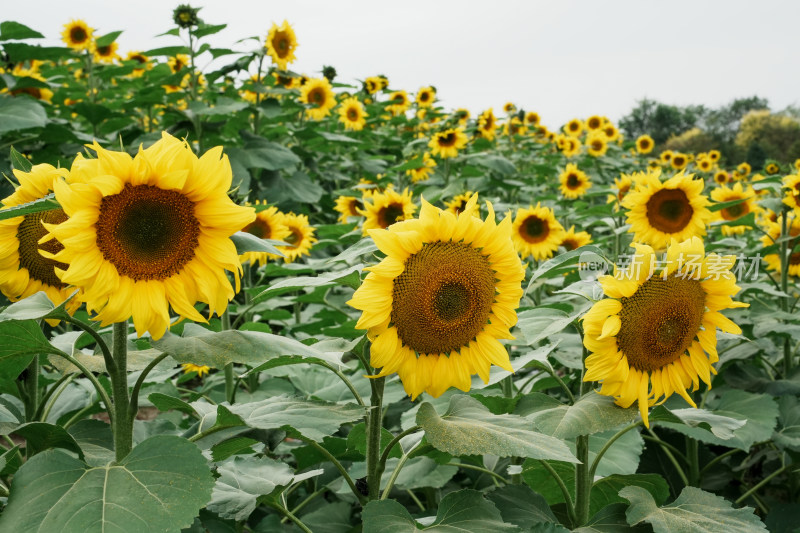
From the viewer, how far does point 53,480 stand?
1331 millimetres

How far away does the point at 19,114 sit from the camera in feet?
12.5

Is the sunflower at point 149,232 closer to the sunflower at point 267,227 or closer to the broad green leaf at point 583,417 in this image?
the broad green leaf at point 583,417

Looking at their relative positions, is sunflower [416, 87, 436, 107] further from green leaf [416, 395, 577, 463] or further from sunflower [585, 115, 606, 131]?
green leaf [416, 395, 577, 463]

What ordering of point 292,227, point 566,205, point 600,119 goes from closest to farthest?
point 292,227, point 566,205, point 600,119

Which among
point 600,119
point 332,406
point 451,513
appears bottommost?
point 451,513

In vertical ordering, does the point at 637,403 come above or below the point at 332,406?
above

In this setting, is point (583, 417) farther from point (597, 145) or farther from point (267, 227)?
point (597, 145)

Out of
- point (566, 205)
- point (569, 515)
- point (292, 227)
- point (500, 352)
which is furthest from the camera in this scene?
point (566, 205)

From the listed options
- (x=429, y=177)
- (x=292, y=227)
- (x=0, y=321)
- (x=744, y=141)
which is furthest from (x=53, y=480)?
(x=744, y=141)

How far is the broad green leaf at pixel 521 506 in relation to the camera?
175 centimetres

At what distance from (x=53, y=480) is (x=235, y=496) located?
0.49 metres

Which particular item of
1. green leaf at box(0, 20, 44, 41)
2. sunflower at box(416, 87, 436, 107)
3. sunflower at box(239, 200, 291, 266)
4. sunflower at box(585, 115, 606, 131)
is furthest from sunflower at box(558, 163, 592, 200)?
green leaf at box(0, 20, 44, 41)

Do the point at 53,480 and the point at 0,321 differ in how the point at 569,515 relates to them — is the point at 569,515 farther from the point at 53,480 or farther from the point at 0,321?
the point at 0,321

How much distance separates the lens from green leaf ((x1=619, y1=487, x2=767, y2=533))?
1.63 metres
